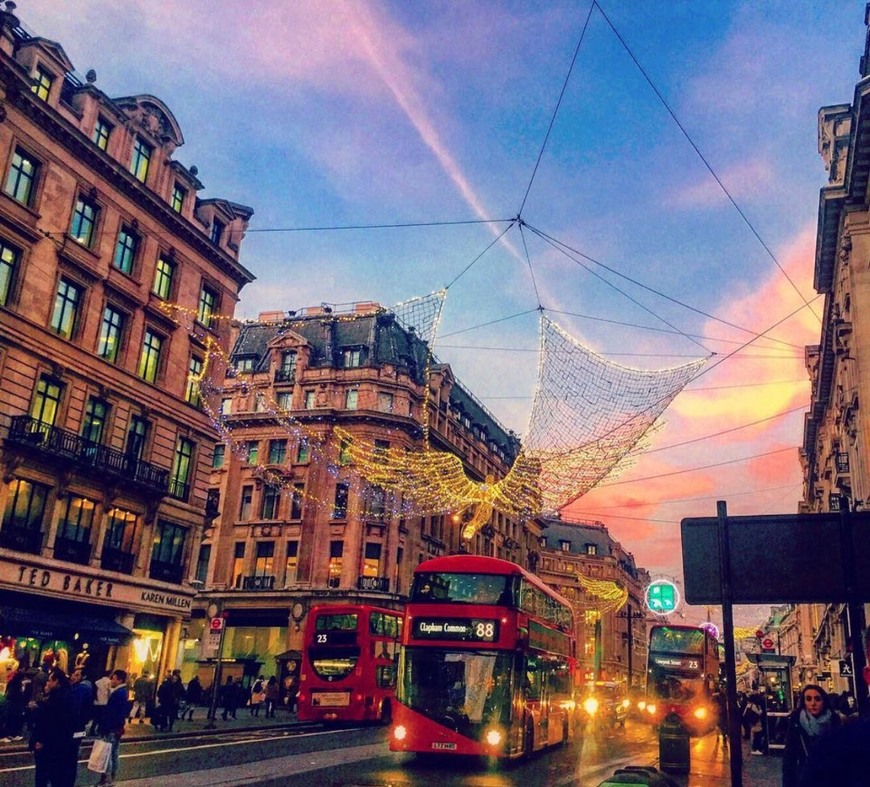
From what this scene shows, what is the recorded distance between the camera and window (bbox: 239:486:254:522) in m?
51.2

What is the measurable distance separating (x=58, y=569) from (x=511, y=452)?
5281 cm

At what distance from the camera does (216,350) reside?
3362 cm

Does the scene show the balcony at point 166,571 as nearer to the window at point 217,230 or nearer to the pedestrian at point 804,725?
the window at point 217,230

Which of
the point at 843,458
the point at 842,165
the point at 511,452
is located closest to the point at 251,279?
→ the point at 842,165

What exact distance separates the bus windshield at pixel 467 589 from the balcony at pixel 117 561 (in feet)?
50.4

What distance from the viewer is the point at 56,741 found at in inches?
372

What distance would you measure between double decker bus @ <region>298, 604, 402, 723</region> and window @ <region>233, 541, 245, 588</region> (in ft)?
76.0

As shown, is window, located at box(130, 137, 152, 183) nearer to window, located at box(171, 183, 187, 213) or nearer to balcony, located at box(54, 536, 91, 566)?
window, located at box(171, 183, 187, 213)

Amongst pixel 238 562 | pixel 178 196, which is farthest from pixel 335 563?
pixel 178 196

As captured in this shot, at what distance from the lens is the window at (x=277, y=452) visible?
5134cm

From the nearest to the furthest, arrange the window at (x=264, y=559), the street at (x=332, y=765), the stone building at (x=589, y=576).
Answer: the street at (x=332, y=765) < the window at (x=264, y=559) < the stone building at (x=589, y=576)

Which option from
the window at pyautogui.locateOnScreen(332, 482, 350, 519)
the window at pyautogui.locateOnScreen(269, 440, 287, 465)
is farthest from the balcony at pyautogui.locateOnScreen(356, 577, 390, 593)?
the window at pyautogui.locateOnScreen(269, 440, 287, 465)

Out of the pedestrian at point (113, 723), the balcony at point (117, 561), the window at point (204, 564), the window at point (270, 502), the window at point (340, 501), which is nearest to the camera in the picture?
the pedestrian at point (113, 723)

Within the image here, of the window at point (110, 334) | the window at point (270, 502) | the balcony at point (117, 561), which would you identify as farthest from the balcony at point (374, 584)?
the window at point (110, 334)
